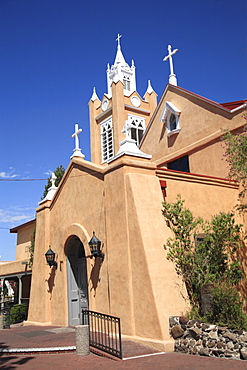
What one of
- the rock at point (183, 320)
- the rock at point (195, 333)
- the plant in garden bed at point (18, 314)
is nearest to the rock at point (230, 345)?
the rock at point (195, 333)

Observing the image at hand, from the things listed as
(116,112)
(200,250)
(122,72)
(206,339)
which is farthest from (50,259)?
(122,72)

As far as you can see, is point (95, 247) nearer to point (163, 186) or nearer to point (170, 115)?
point (163, 186)

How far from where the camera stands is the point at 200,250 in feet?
34.8

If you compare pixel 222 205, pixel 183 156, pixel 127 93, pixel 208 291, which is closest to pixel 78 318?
pixel 208 291

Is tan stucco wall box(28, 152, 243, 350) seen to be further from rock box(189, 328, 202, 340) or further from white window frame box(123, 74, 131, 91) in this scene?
white window frame box(123, 74, 131, 91)

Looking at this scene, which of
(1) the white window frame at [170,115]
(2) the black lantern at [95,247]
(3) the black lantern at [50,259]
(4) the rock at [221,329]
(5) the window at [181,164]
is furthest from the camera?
(1) the white window frame at [170,115]

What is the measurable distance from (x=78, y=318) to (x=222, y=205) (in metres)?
6.63

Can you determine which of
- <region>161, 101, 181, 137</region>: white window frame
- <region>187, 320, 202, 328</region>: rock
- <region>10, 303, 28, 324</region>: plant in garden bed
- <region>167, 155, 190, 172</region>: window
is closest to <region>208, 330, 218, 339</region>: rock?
<region>187, 320, 202, 328</region>: rock

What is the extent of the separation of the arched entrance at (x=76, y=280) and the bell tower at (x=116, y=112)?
15890 millimetres

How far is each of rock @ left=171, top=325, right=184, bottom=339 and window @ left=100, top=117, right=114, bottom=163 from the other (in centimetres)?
2221

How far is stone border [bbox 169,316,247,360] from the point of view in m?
7.95

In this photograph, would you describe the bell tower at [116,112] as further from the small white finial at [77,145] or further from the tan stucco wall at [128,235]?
the tan stucco wall at [128,235]

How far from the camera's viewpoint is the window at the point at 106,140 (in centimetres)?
3046

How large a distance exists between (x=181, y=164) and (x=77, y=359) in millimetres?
10670
